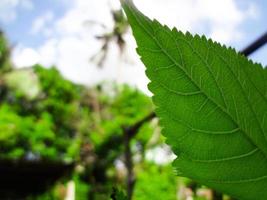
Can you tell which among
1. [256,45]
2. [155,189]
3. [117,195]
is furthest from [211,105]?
[155,189]

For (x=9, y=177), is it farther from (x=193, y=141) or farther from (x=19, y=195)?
(x=193, y=141)

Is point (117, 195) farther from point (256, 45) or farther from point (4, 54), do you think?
point (4, 54)

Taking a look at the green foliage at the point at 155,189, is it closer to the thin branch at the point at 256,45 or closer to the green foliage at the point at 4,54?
the thin branch at the point at 256,45

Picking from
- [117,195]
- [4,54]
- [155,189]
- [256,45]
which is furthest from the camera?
[4,54]

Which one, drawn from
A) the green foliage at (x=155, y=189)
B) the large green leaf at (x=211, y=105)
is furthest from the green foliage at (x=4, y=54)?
the large green leaf at (x=211, y=105)

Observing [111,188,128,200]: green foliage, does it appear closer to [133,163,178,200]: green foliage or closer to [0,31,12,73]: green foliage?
[133,163,178,200]: green foliage

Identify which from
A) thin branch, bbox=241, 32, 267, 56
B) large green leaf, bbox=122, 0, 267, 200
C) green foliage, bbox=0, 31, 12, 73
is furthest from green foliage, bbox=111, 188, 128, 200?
green foliage, bbox=0, 31, 12, 73

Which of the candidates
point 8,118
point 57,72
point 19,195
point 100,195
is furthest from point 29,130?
point 100,195

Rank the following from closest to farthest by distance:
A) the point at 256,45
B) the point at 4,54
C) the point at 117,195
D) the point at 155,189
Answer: the point at 117,195, the point at 256,45, the point at 155,189, the point at 4,54
